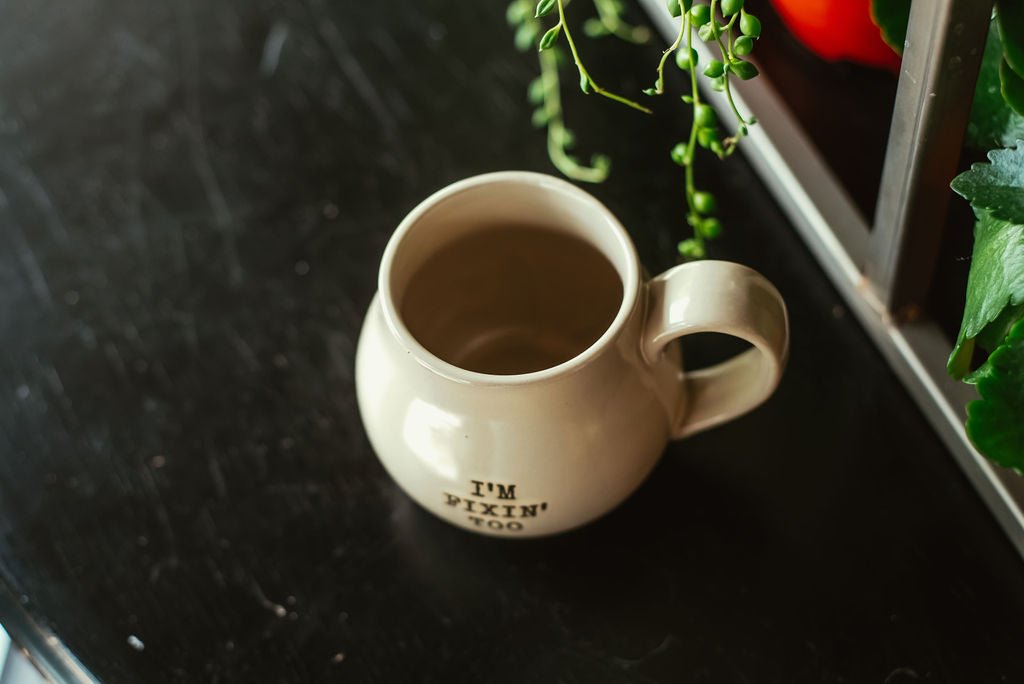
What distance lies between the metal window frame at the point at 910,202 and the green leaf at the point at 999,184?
0.03 metres

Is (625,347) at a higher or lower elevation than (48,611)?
higher

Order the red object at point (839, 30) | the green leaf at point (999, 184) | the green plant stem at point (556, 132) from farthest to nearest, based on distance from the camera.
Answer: the green plant stem at point (556, 132), the red object at point (839, 30), the green leaf at point (999, 184)

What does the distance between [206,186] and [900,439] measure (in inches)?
13.7

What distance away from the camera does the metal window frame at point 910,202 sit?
0.36m

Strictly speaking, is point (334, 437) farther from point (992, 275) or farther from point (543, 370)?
point (992, 275)

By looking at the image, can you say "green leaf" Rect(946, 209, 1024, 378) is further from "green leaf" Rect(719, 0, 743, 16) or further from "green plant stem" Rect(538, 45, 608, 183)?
"green plant stem" Rect(538, 45, 608, 183)

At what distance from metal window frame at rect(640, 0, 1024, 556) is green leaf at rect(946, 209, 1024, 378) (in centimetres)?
4

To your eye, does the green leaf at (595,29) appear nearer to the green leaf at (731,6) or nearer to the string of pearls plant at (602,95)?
the string of pearls plant at (602,95)

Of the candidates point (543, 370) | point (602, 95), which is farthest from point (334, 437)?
point (602, 95)

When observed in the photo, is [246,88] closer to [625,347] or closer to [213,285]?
[213,285]

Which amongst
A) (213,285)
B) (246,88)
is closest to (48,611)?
(213,285)

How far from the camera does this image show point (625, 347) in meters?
0.38

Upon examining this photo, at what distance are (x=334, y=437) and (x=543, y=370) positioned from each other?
4.8 inches

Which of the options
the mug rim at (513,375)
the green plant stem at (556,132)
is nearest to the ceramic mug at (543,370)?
the mug rim at (513,375)
